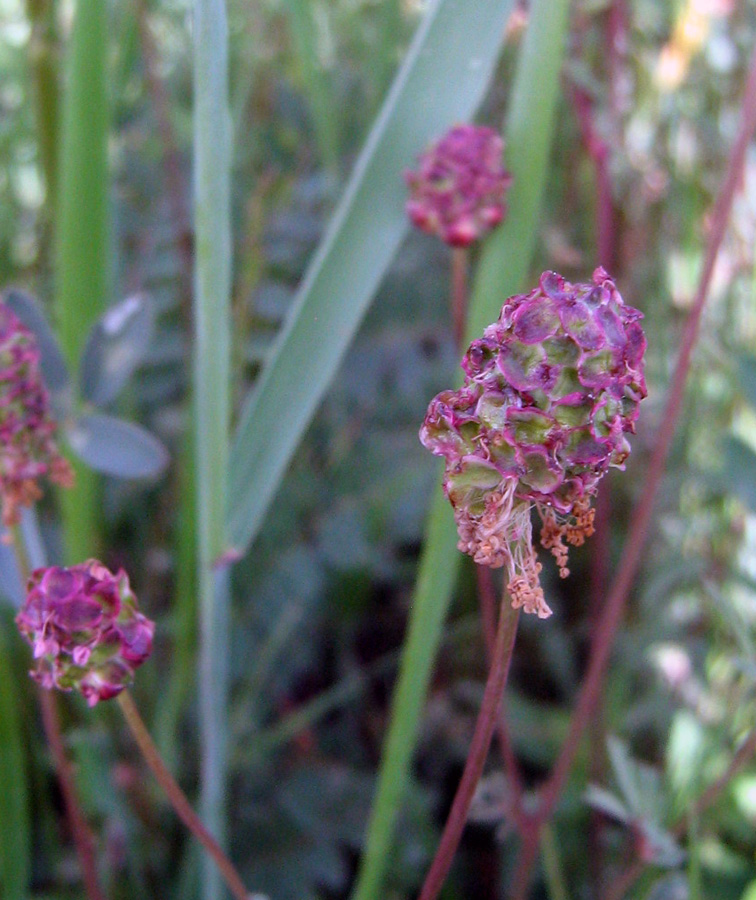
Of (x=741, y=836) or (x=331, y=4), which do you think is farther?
(x=331, y=4)

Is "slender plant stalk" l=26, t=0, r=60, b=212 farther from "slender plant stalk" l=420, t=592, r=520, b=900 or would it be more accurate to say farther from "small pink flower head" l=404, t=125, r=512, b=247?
"slender plant stalk" l=420, t=592, r=520, b=900

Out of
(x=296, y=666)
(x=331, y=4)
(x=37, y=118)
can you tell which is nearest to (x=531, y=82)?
(x=37, y=118)

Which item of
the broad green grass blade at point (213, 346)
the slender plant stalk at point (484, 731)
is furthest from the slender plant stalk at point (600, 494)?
the slender plant stalk at point (484, 731)

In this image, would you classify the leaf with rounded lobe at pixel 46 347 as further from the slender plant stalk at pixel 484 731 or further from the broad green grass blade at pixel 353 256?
the slender plant stalk at pixel 484 731

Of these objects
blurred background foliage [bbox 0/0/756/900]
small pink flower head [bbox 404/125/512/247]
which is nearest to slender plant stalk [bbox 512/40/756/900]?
blurred background foliage [bbox 0/0/756/900]

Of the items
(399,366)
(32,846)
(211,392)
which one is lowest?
(32,846)

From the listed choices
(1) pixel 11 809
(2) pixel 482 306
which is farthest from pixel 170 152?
(1) pixel 11 809

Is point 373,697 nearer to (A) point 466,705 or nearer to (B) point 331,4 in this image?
(A) point 466,705
